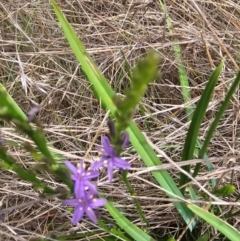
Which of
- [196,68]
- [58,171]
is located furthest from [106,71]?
[58,171]

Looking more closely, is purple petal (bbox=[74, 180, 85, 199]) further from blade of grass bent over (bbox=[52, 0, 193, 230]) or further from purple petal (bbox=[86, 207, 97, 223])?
blade of grass bent over (bbox=[52, 0, 193, 230])

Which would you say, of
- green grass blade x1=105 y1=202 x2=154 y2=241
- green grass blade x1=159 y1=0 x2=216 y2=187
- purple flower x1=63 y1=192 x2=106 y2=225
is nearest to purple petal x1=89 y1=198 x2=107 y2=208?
purple flower x1=63 y1=192 x2=106 y2=225

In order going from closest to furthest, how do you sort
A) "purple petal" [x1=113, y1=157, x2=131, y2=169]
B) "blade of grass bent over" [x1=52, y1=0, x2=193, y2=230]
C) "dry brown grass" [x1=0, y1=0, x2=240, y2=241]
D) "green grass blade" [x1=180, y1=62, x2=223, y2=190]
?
"purple petal" [x1=113, y1=157, x2=131, y2=169] < "green grass blade" [x1=180, y1=62, x2=223, y2=190] < "blade of grass bent over" [x1=52, y1=0, x2=193, y2=230] < "dry brown grass" [x1=0, y1=0, x2=240, y2=241]

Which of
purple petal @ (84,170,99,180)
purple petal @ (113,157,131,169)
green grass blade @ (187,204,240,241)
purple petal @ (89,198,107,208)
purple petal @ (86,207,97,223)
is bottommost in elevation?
green grass blade @ (187,204,240,241)

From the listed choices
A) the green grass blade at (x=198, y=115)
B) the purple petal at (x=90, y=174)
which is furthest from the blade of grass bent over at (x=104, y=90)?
the purple petal at (x=90, y=174)

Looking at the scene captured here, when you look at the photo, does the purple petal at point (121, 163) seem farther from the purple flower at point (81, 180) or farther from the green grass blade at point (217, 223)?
the green grass blade at point (217, 223)

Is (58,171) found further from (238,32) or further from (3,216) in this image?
(238,32)
